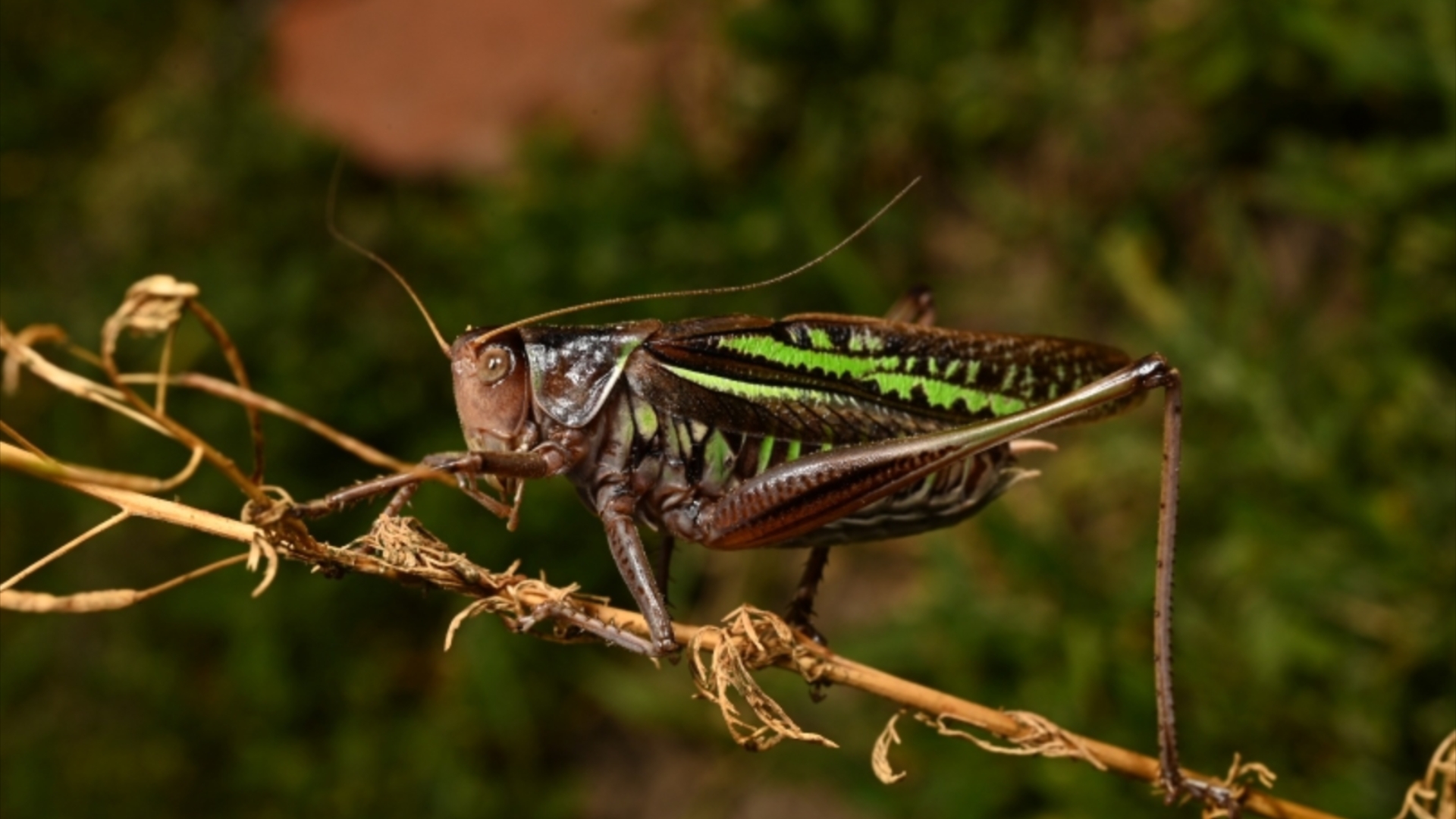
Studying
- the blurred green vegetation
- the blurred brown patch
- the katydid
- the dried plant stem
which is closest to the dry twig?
the dried plant stem

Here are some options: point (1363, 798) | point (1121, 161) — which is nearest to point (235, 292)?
point (1121, 161)

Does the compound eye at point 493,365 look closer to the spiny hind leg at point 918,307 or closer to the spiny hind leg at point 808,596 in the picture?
the spiny hind leg at point 808,596

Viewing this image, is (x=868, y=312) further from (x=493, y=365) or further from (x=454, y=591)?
(x=454, y=591)

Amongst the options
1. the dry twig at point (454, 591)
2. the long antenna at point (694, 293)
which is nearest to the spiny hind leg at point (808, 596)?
the dry twig at point (454, 591)

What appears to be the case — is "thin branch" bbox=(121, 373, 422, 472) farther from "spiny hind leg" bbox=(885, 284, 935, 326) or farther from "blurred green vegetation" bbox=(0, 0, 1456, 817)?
"blurred green vegetation" bbox=(0, 0, 1456, 817)

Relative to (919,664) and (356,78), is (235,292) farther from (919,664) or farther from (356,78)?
(919,664)

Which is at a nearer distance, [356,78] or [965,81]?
[965,81]

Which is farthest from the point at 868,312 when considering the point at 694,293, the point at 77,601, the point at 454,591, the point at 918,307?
the point at 77,601

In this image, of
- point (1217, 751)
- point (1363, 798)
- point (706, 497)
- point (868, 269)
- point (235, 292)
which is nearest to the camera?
point (706, 497)
